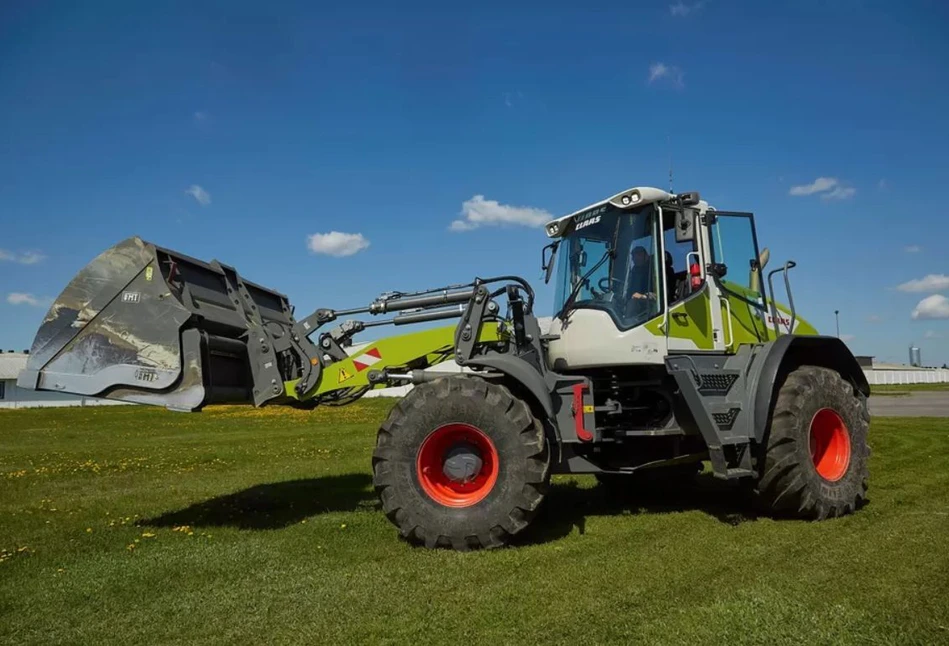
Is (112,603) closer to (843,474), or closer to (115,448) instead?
(843,474)

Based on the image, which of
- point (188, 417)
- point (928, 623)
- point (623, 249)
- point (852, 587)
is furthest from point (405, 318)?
point (188, 417)

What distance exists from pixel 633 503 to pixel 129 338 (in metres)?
6.03

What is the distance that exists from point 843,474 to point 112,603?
7.27 meters

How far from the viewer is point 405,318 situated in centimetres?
815

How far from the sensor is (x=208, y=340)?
734 cm

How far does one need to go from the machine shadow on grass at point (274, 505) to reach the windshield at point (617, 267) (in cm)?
376

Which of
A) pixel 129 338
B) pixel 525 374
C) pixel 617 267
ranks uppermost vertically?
pixel 617 267

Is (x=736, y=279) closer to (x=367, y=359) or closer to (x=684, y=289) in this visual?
(x=684, y=289)

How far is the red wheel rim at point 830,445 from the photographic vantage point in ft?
25.8

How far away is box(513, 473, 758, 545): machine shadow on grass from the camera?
7.29 meters

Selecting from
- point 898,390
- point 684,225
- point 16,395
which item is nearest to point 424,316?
point 684,225

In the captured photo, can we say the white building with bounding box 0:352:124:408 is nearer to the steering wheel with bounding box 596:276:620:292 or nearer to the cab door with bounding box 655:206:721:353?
the steering wheel with bounding box 596:276:620:292

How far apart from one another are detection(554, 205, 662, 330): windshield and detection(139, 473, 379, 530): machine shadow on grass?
148 inches

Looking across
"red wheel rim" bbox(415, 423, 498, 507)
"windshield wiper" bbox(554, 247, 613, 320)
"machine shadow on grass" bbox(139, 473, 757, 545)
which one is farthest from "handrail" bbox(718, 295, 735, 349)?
"red wheel rim" bbox(415, 423, 498, 507)
